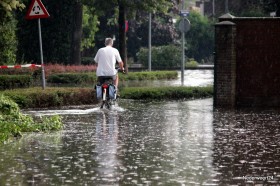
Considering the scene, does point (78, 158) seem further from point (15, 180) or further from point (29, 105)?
point (29, 105)

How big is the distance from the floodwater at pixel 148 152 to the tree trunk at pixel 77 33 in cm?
2957

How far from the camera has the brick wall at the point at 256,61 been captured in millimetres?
26531

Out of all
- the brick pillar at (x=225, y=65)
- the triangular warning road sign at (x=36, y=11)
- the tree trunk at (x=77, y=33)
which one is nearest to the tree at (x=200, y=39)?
the tree trunk at (x=77, y=33)

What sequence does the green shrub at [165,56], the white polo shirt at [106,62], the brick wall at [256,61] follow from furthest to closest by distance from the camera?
the green shrub at [165,56] → the brick wall at [256,61] → the white polo shirt at [106,62]

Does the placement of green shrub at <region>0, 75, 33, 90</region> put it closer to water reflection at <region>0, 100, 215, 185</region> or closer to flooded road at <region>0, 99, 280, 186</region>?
flooded road at <region>0, 99, 280, 186</region>

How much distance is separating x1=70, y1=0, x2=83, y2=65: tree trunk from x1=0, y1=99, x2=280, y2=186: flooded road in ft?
97.8

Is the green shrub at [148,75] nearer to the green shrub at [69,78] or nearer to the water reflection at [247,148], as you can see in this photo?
the green shrub at [69,78]

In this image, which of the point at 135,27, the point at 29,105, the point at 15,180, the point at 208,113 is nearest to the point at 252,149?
the point at 15,180

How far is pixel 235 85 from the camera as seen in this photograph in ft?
87.4

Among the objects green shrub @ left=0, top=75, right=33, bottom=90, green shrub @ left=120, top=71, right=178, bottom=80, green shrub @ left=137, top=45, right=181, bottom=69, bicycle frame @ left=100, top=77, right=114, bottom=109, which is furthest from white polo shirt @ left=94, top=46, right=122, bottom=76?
green shrub @ left=137, top=45, right=181, bottom=69

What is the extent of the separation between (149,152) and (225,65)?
12.4m

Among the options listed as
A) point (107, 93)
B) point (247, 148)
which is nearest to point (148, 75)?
point (107, 93)

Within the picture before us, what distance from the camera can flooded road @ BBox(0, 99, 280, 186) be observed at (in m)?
11.7

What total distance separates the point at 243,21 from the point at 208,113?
14.4ft
